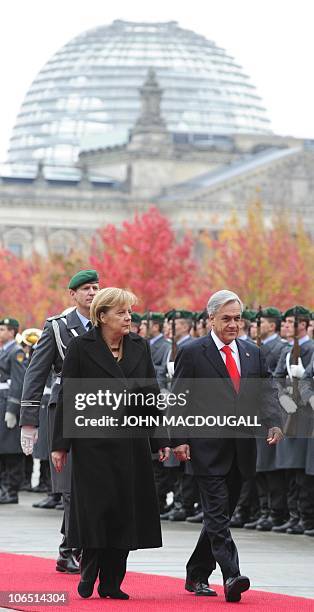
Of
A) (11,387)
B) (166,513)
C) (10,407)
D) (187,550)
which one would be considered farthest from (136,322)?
(187,550)

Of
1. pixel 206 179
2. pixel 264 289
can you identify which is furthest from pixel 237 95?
pixel 264 289

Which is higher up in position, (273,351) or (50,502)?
(273,351)

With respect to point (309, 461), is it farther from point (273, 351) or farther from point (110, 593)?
point (110, 593)

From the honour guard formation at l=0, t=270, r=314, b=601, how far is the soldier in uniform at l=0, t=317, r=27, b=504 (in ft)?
0.04

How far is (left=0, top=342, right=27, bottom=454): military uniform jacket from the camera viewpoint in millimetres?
22141

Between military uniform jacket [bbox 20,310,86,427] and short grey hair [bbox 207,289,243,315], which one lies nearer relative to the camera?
short grey hair [bbox 207,289,243,315]

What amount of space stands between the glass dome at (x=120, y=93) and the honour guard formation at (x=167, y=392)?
119823mm

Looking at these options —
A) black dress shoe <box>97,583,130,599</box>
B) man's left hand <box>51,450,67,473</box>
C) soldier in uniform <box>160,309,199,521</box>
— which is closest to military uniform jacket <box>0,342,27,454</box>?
soldier in uniform <box>160,309,199,521</box>

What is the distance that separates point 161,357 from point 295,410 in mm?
3185

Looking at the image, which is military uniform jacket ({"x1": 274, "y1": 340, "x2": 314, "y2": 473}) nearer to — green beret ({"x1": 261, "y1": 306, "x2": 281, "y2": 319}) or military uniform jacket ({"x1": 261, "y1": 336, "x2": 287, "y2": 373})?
military uniform jacket ({"x1": 261, "y1": 336, "x2": 287, "y2": 373})

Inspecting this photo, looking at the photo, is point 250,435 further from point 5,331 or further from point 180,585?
point 5,331

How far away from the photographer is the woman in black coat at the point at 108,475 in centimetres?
1241

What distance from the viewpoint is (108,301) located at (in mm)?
12523

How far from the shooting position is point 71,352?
12633 mm
